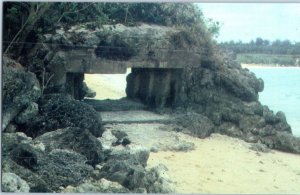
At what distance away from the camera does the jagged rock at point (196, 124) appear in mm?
6383

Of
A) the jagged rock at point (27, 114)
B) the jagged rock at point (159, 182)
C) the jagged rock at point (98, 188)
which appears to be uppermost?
the jagged rock at point (27, 114)

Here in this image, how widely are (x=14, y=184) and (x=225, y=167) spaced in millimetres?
2825

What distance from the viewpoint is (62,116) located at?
20.9 ft

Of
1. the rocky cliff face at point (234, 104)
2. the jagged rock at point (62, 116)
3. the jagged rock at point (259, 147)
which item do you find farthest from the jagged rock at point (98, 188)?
the jagged rock at point (259, 147)

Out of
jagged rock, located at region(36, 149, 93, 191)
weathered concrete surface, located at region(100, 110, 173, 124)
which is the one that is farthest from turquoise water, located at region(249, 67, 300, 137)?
jagged rock, located at region(36, 149, 93, 191)

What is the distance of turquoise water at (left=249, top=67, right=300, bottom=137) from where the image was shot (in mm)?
6059

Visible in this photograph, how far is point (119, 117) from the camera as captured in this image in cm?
647

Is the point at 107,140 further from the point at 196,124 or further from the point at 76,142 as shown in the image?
the point at 196,124

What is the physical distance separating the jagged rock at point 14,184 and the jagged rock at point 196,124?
234cm

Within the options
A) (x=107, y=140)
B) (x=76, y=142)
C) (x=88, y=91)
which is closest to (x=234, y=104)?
(x=107, y=140)

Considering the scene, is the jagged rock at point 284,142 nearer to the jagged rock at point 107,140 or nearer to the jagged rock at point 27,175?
the jagged rock at point 107,140

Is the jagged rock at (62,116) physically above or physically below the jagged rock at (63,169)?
above

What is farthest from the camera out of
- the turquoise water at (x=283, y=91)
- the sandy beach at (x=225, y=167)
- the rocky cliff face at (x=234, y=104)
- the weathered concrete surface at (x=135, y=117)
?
the rocky cliff face at (x=234, y=104)

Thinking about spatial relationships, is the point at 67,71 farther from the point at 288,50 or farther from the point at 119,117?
the point at 288,50
